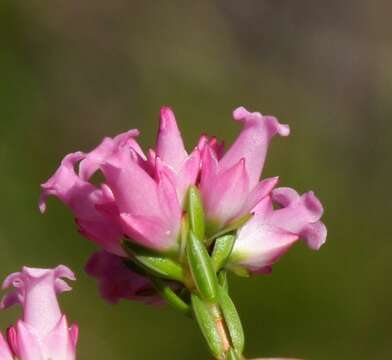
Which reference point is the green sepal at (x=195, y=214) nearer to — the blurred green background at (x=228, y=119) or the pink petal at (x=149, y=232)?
the pink petal at (x=149, y=232)

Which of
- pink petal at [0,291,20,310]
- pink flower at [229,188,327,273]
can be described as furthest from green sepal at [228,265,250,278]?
pink petal at [0,291,20,310]

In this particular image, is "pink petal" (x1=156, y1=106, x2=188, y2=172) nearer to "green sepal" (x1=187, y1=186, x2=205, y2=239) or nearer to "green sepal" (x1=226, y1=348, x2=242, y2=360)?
"green sepal" (x1=187, y1=186, x2=205, y2=239)

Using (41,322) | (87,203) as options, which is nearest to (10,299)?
(41,322)

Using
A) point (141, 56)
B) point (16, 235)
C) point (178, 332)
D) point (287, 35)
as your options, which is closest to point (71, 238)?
point (16, 235)

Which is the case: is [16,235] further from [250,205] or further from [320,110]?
[250,205]

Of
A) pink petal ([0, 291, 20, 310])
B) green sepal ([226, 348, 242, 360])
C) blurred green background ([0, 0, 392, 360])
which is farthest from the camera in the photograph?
blurred green background ([0, 0, 392, 360])

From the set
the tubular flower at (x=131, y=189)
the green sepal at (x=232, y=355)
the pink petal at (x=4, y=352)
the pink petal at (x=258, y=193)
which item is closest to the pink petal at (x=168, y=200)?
the tubular flower at (x=131, y=189)
